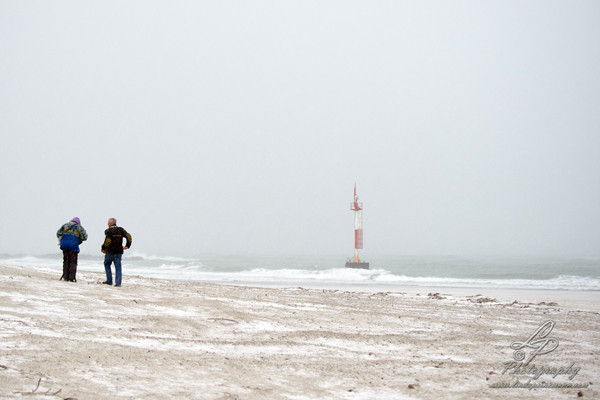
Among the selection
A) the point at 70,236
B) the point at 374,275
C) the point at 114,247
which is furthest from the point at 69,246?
the point at 374,275

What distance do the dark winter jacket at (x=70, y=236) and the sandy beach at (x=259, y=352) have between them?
1860 mm

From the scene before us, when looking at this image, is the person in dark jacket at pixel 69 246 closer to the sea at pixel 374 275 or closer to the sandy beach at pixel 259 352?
the sandy beach at pixel 259 352

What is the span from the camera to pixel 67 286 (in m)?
10.9

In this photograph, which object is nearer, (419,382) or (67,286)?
(419,382)

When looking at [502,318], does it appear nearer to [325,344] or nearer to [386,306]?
[386,306]

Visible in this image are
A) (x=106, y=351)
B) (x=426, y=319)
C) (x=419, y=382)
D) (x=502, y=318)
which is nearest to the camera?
(x=419, y=382)

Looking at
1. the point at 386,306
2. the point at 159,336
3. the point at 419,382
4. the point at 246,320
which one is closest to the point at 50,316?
the point at 159,336

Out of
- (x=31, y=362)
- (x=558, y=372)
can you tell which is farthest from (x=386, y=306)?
(x=31, y=362)

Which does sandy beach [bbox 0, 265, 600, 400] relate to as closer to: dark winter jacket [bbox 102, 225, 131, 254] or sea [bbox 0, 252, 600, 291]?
dark winter jacket [bbox 102, 225, 131, 254]

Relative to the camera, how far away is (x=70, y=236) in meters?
12.5

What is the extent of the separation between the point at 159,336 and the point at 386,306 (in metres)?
7.54

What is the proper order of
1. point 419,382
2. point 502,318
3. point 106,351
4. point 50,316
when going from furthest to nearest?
point 502,318, point 50,316, point 106,351, point 419,382

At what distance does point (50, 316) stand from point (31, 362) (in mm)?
2547
